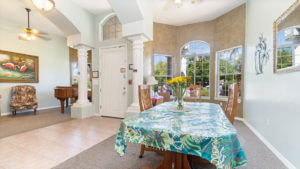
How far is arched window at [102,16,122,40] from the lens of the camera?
431 cm

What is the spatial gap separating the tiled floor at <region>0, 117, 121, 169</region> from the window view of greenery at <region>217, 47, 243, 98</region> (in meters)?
3.91

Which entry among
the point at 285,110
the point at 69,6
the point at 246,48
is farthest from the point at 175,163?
the point at 69,6

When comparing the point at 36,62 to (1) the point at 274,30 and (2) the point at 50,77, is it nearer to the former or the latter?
(2) the point at 50,77

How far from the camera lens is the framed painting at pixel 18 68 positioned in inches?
185

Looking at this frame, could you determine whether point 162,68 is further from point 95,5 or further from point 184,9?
point 95,5

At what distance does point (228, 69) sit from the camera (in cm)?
Answer: 464

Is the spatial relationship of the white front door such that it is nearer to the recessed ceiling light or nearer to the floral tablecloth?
the recessed ceiling light

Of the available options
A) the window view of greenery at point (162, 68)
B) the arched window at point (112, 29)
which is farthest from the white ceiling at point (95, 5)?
the window view of greenery at point (162, 68)

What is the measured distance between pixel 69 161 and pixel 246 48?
504cm

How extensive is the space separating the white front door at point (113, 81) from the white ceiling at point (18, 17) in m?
2.34

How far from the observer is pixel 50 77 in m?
6.11

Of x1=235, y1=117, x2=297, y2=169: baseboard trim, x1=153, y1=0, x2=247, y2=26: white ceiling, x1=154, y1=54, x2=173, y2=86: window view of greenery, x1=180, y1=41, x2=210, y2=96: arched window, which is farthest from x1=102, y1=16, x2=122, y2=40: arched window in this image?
x1=235, y1=117, x2=297, y2=169: baseboard trim

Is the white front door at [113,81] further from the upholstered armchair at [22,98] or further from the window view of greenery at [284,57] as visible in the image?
the window view of greenery at [284,57]

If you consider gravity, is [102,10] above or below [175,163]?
above
